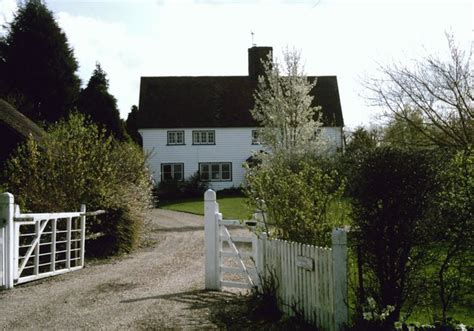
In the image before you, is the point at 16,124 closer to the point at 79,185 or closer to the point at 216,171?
the point at 79,185

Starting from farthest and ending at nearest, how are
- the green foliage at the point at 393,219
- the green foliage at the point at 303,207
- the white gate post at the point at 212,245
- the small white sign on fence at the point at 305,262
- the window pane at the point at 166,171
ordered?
the window pane at the point at 166,171
the white gate post at the point at 212,245
the green foliage at the point at 303,207
the small white sign on fence at the point at 305,262
the green foliage at the point at 393,219

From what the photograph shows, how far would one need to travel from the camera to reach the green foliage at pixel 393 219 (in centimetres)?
591

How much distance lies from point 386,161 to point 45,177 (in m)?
10.9

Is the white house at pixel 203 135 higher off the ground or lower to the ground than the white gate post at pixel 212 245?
higher

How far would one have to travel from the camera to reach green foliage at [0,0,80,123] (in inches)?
1636

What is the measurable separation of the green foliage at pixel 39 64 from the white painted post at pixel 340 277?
3764 cm

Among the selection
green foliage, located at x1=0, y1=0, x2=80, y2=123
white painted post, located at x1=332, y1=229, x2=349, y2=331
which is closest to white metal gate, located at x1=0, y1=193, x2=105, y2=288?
white painted post, located at x1=332, y1=229, x2=349, y2=331

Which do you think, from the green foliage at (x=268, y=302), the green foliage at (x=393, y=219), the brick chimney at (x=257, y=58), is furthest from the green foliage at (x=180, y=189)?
the green foliage at (x=393, y=219)

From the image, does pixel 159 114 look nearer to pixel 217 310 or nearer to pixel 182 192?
pixel 182 192

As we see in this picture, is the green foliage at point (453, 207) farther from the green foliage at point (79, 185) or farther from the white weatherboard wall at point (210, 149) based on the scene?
the white weatherboard wall at point (210, 149)

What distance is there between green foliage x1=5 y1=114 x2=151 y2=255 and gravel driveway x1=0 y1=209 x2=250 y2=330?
144 centimetres

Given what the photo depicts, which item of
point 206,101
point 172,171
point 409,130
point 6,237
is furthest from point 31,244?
point 206,101

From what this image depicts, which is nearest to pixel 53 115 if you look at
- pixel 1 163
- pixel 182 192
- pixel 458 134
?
pixel 182 192

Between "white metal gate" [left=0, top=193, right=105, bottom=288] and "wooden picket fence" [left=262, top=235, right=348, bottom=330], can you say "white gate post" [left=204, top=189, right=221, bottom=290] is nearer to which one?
"wooden picket fence" [left=262, top=235, right=348, bottom=330]
